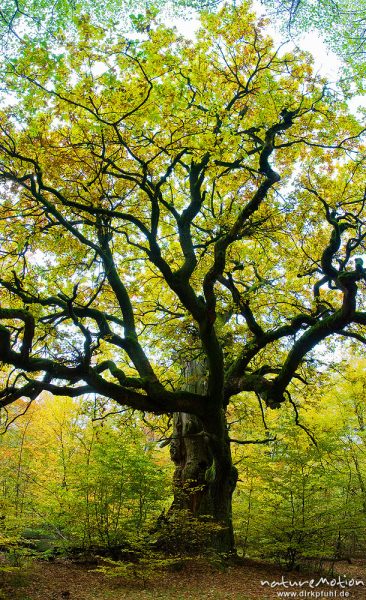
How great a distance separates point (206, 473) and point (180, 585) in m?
1.93

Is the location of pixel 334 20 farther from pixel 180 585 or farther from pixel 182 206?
pixel 180 585

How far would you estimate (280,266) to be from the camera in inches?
363

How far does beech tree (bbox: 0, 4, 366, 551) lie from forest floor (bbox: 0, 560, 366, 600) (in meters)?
0.81

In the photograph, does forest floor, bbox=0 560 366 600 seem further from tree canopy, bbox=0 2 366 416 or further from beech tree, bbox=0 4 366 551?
tree canopy, bbox=0 2 366 416

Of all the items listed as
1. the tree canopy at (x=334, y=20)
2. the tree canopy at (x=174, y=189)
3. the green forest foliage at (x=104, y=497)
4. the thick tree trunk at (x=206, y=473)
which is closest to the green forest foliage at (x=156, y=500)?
the green forest foliage at (x=104, y=497)

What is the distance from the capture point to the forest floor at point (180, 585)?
6.27 meters

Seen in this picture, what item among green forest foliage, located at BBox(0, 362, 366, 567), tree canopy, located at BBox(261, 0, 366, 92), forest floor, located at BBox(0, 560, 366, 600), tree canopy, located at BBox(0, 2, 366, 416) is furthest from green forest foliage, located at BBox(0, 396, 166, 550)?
tree canopy, located at BBox(261, 0, 366, 92)

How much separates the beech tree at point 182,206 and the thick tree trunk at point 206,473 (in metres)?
0.03

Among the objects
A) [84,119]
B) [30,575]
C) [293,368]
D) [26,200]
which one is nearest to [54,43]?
[84,119]

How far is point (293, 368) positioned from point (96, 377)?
10.7ft

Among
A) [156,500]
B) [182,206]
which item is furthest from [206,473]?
[182,206]

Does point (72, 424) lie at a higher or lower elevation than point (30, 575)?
higher

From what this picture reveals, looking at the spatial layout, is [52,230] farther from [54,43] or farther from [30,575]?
[30,575]

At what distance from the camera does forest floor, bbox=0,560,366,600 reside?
6273 mm
